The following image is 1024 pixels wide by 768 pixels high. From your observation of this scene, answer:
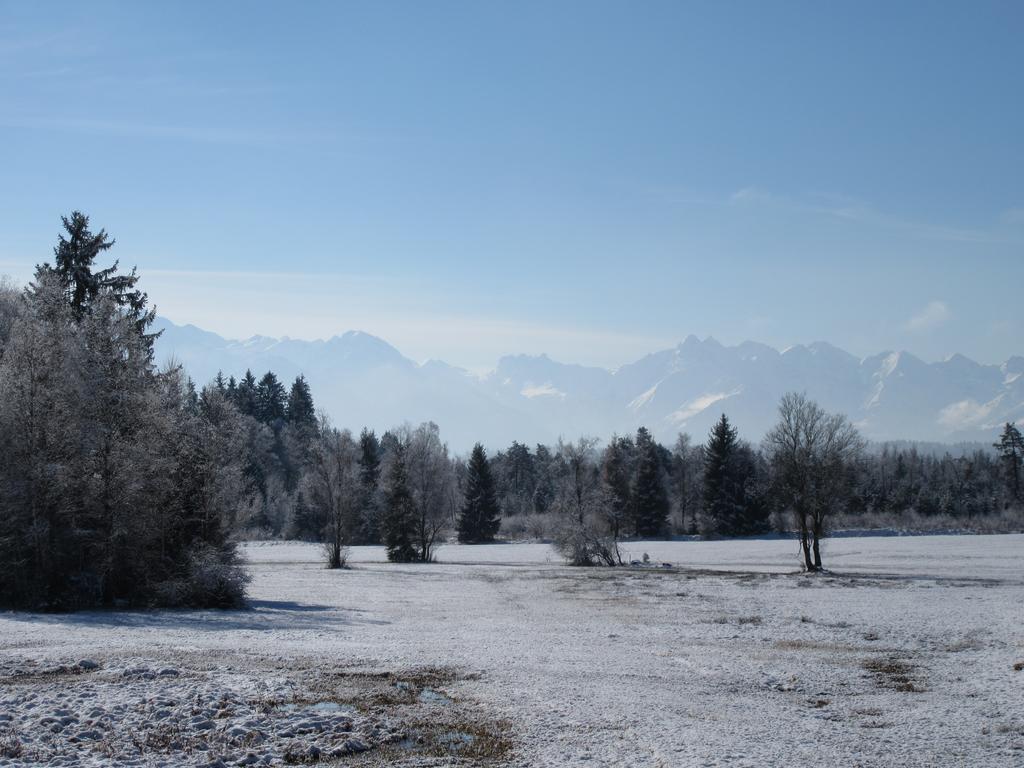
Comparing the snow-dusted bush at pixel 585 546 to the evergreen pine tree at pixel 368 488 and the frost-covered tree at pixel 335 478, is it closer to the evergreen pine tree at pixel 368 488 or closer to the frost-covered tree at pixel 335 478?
the frost-covered tree at pixel 335 478

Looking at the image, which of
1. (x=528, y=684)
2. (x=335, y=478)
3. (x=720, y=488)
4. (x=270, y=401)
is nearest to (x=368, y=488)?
(x=335, y=478)

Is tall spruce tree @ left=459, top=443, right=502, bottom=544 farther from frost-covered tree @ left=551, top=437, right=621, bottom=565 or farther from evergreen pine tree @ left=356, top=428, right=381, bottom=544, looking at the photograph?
evergreen pine tree @ left=356, top=428, right=381, bottom=544

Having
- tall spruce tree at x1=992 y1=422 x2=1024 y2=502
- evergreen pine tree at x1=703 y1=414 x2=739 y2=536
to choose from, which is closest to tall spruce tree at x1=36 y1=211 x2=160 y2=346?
evergreen pine tree at x1=703 y1=414 x2=739 y2=536

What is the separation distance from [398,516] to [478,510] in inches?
1045

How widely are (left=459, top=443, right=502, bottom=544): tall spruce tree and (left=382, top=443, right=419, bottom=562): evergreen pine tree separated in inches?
894

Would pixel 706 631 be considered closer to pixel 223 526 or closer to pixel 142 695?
pixel 142 695

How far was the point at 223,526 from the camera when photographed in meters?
31.6

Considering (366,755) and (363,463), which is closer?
(366,755)

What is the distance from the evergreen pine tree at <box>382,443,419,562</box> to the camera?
6475 centimetres

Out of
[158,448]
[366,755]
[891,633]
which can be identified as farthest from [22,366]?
[891,633]

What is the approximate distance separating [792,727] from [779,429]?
34681 mm

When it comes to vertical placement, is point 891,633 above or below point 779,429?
below

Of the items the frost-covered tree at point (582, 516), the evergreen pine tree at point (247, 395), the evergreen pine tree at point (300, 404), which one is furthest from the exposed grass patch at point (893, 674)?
the evergreen pine tree at point (300, 404)

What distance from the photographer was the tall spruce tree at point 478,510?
90.1 m
